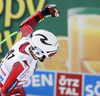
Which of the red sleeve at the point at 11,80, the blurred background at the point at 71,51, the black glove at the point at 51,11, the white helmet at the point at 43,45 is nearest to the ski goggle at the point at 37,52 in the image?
the white helmet at the point at 43,45

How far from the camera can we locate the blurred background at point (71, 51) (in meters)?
5.14

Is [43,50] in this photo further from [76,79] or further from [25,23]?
[76,79]

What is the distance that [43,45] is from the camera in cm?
308

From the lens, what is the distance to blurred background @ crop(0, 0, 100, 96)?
514 centimetres

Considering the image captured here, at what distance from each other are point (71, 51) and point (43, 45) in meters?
2.19

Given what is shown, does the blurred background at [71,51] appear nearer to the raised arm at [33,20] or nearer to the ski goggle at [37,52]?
the raised arm at [33,20]

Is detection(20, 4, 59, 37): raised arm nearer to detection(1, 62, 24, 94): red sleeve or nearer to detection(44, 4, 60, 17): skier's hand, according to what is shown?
detection(44, 4, 60, 17): skier's hand

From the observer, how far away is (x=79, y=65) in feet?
17.1

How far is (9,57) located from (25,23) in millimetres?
562

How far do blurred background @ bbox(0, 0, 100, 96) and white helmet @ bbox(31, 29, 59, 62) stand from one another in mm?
2084

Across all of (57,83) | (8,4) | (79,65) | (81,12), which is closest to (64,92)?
(57,83)

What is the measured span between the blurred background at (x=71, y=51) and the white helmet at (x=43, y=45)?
6.84 feet

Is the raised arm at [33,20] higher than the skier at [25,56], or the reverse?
the raised arm at [33,20]

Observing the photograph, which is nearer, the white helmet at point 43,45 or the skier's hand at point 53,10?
the white helmet at point 43,45
